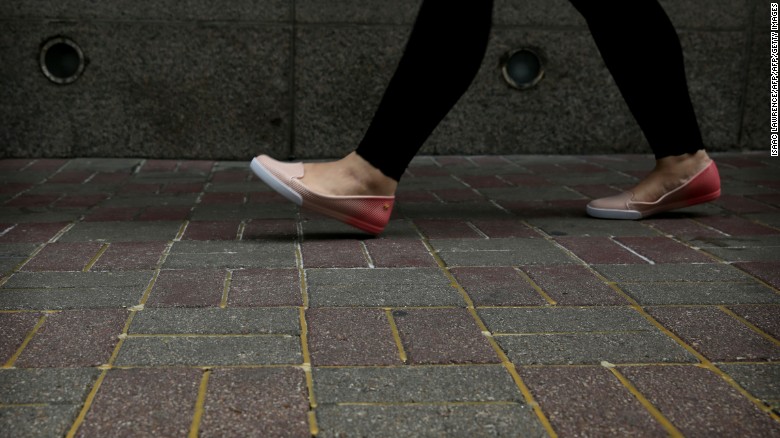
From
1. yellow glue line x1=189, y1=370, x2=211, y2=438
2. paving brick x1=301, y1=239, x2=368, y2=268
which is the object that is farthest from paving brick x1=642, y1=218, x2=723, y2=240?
yellow glue line x1=189, y1=370, x2=211, y2=438

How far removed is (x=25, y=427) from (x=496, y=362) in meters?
0.84

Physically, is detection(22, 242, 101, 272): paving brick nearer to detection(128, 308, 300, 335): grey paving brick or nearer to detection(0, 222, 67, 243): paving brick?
detection(0, 222, 67, 243): paving brick

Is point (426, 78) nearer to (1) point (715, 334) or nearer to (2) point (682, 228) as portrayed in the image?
(2) point (682, 228)

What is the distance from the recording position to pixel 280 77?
4.77 metres

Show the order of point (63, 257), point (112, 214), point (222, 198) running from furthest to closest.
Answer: point (222, 198), point (112, 214), point (63, 257)

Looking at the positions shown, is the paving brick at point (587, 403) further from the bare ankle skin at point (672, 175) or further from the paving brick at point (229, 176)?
the paving brick at point (229, 176)

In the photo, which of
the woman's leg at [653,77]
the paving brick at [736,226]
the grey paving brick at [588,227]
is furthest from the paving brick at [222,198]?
the paving brick at [736,226]

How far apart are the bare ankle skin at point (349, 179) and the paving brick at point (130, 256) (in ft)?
1.57

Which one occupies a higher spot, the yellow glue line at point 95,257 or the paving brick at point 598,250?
the paving brick at point 598,250

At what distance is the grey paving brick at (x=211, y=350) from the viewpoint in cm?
185

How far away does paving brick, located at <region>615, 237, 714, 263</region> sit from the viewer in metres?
2.74

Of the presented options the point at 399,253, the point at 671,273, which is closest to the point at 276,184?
the point at 399,253

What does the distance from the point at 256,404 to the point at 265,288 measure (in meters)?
0.75

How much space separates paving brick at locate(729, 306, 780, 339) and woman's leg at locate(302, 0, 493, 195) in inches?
43.9
